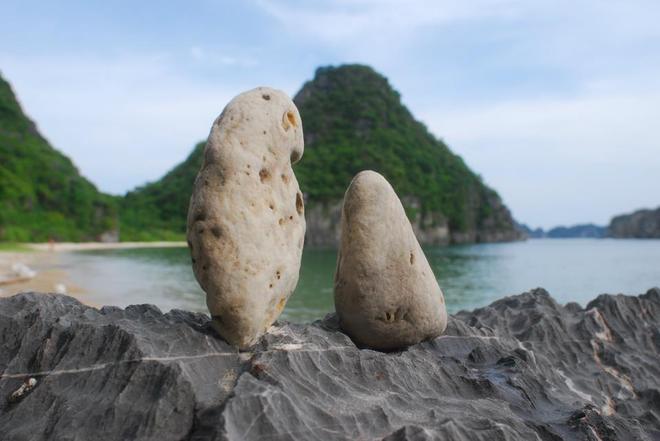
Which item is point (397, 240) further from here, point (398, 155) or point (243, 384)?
point (398, 155)

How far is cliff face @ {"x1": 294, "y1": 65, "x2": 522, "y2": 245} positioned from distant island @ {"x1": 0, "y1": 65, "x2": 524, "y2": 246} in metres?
0.13

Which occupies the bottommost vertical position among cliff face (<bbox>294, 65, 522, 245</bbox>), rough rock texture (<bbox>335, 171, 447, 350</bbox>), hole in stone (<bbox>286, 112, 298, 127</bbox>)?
rough rock texture (<bbox>335, 171, 447, 350</bbox>)

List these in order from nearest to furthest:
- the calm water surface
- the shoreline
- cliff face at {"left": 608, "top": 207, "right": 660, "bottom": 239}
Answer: the calm water surface < the shoreline < cliff face at {"left": 608, "top": 207, "right": 660, "bottom": 239}

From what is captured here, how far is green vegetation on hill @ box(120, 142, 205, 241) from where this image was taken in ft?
204

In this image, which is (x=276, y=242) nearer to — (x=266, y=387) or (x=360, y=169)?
(x=266, y=387)

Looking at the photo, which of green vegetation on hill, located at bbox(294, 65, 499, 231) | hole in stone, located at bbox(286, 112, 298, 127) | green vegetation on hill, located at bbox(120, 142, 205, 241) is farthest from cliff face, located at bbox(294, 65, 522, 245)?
hole in stone, located at bbox(286, 112, 298, 127)

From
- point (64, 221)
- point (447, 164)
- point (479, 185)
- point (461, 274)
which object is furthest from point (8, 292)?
point (479, 185)

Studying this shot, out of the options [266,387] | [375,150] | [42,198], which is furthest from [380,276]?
[375,150]

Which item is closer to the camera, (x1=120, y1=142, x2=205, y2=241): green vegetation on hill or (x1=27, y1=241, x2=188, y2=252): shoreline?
(x1=27, y1=241, x2=188, y2=252): shoreline

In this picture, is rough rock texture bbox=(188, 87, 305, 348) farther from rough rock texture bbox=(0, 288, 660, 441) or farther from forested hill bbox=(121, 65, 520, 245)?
forested hill bbox=(121, 65, 520, 245)

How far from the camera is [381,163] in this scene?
62.2m

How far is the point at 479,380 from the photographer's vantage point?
4.82 metres

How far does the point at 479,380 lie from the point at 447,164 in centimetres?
7115

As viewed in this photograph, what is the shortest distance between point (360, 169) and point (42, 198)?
95.4 ft
